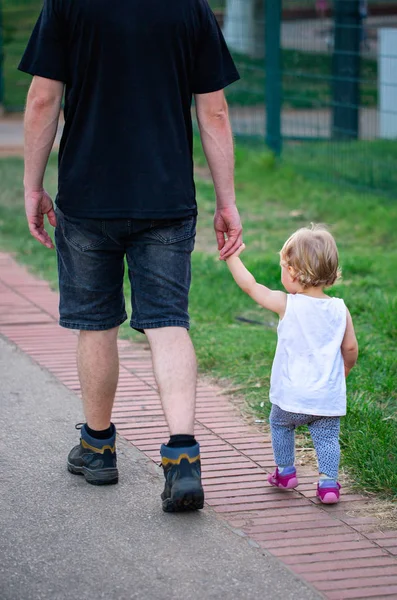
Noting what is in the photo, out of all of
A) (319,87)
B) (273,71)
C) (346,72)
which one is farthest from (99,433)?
(273,71)

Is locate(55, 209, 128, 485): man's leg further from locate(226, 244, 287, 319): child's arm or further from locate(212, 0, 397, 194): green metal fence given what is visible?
locate(212, 0, 397, 194): green metal fence

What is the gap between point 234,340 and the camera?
5.83 m

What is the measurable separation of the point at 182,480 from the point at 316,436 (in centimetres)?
53

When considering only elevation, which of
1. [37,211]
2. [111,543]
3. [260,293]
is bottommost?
[111,543]

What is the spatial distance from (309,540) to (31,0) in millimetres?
16928

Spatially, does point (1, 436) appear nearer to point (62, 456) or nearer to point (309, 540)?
point (62, 456)

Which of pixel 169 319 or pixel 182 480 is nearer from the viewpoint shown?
pixel 182 480

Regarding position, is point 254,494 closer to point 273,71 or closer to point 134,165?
point 134,165

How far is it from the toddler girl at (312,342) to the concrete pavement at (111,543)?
1.48 ft

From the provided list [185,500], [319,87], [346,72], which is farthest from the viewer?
[319,87]

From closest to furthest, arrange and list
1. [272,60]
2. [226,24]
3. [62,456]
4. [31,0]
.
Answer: [62,456], [272,60], [226,24], [31,0]

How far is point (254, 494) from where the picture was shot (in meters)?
3.89

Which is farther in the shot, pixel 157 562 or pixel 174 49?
pixel 174 49

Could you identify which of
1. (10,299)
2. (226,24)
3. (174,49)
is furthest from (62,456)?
(226,24)
